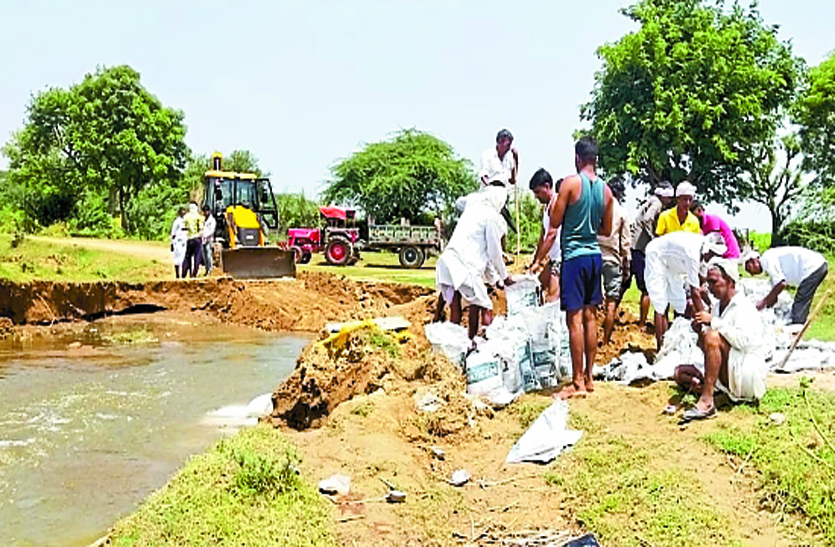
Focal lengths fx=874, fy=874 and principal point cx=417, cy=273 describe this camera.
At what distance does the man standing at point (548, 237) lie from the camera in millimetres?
7596

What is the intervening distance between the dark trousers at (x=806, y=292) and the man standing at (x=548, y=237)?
2629mm

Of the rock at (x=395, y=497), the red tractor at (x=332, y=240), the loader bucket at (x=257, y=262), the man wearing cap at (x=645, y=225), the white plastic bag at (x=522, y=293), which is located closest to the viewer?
the rock at (x=395, y=497)

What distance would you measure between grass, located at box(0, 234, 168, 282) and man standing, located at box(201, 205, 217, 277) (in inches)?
65.7

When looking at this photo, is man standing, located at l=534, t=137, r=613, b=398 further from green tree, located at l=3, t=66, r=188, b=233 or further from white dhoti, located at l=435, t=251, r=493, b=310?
green tree, located at l=3, t=66, r=188, b=233

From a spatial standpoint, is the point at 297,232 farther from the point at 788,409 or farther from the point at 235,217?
the point at 788,409

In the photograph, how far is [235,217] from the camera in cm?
2269

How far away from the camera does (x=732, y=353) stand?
5.74 metres

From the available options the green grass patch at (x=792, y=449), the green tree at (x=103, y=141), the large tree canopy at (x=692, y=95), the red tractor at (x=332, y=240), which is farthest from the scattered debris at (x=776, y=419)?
the green tree at (x=103, y=141)

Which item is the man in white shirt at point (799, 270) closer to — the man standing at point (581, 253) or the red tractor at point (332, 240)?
the man standing at point (581, 253)

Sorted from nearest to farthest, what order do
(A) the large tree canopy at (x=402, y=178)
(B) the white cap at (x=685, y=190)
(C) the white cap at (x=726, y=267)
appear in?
(C) the white cap at (x=726, y=267), (B) the white cap at (x=685, y=190), (A) the large tree canopy at (x=402, y=178)

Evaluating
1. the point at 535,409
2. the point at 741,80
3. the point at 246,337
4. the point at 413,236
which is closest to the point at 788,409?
the point at 535,409

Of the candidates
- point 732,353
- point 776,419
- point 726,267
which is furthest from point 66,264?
point 776,419

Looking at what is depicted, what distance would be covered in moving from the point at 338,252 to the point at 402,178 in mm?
9482

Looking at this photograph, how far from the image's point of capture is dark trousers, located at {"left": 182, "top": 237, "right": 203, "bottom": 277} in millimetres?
19719
